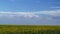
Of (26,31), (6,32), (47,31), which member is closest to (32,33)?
(26,31)

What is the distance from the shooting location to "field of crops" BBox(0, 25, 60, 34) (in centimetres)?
443

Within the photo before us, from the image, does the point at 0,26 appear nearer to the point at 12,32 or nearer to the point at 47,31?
the point at 12,32

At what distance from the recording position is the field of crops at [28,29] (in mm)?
4427

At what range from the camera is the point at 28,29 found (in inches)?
178

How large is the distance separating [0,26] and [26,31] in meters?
0.82

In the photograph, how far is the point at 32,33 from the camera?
4.48 m

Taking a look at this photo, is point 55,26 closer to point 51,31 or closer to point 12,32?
point 51,31

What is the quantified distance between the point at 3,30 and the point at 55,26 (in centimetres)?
167

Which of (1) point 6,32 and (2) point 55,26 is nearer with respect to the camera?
Answer: (1) point 6,32

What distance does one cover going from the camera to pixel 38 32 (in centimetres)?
454

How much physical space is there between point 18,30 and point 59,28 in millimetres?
1332

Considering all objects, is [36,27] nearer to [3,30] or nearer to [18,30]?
[18,30]

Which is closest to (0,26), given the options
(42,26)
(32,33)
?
(32,33)

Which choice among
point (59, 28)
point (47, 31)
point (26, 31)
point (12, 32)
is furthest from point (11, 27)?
point (59, 28)
